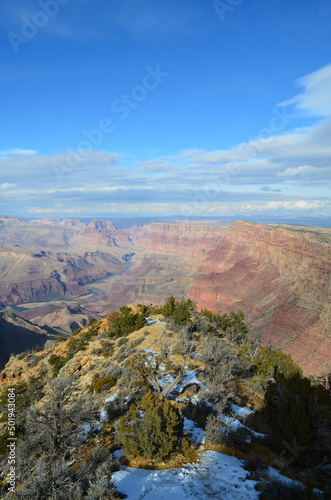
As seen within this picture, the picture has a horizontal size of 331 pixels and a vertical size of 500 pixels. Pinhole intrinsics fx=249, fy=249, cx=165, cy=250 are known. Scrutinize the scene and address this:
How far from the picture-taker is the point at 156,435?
10117 mm

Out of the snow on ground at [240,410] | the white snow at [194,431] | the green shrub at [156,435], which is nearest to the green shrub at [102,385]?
the white snow at [194,431]

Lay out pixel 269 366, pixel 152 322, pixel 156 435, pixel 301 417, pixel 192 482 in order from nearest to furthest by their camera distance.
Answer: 1. pixel 192 482
2. pixel 156 435
3. pixel 301 417
4. pixel 269 366
5. pixel 152 322

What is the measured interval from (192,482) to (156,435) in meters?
2.04

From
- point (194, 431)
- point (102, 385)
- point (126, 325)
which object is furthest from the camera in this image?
point (126, 325)

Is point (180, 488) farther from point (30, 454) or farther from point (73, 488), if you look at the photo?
point (30, 454)

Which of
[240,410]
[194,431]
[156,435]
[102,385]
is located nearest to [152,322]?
[102,385]

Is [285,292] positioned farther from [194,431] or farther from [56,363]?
[194,431]

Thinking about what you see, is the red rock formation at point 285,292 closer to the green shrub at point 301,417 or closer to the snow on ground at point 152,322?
the snow on ground at point 152,322

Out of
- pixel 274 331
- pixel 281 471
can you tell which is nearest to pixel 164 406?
pixel 281 471

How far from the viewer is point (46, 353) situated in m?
42.7

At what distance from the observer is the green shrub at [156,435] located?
9.88 m

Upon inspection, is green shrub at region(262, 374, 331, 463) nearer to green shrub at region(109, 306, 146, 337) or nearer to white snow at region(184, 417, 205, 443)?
white snow at region(184, 417, 205, 443)

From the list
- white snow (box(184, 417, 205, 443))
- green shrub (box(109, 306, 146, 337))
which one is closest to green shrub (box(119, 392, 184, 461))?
white snow (box(184, 417, 205, 443))

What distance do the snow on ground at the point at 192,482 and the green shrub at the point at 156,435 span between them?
2.19 feet
